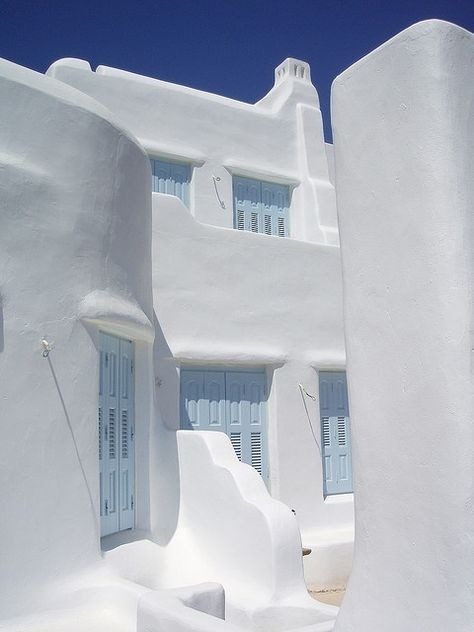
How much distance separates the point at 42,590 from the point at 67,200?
3529 millimetres

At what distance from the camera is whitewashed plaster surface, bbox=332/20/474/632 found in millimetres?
3236

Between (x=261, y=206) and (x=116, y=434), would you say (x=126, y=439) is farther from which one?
(x=261, y=206)

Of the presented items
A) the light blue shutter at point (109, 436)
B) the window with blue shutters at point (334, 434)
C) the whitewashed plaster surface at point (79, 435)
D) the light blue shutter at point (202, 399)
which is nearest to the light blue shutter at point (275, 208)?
the window with blue shutters at point (334, 434)

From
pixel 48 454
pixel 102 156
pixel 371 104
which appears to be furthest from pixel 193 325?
pixel 371 104

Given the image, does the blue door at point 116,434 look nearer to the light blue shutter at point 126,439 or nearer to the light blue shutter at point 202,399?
the light blue shutter at point 126,439

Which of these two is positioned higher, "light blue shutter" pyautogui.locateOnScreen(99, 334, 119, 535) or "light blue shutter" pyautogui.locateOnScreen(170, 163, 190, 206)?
"light blue shutter" pyautogui.locateOnScreen(170, 163, 190, 206)

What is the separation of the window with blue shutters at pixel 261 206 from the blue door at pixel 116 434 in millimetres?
5411

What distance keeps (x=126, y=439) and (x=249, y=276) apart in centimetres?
363

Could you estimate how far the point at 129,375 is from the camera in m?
7.84

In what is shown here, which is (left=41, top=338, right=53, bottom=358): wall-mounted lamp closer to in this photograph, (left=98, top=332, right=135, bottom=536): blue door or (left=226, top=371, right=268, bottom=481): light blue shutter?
(left=98, top=332, right=135, bottom=536): blue door

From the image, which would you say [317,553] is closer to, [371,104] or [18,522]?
[18,522]

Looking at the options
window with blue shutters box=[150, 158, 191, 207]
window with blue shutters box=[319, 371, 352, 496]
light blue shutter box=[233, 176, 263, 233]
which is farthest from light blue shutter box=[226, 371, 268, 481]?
window with blue shutters box=[150, 158, 191, 207]

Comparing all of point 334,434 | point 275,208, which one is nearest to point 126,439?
point 334,434

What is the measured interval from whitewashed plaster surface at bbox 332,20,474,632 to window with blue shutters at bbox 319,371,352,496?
24.0ft
